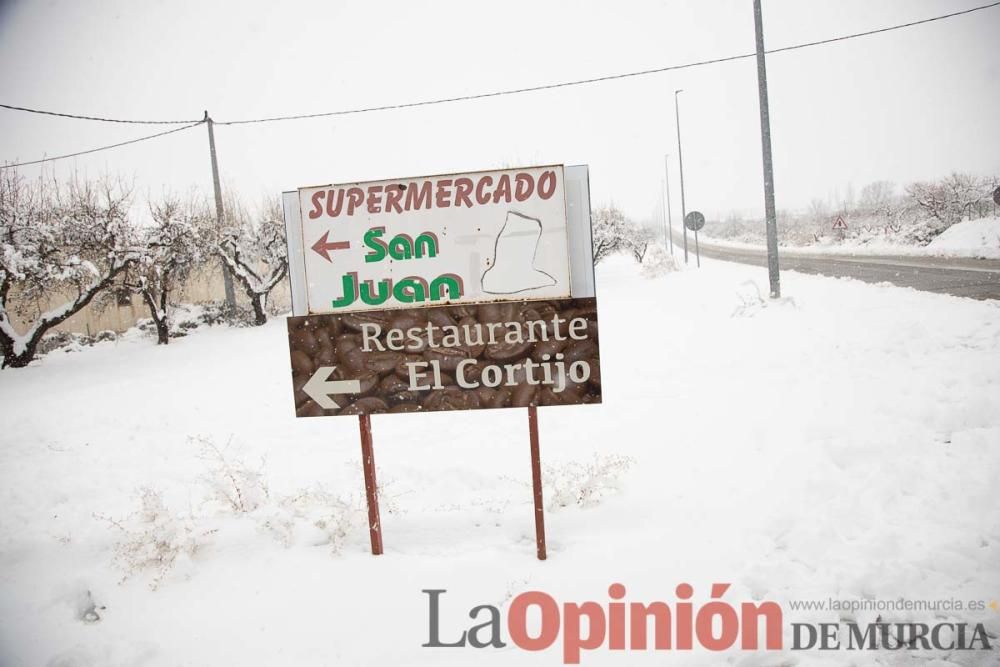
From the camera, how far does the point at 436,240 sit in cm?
345

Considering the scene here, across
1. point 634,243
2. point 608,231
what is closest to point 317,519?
point 608,231

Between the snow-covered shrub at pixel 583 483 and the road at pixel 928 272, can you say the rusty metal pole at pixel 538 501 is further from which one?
the road at pixel 928 272

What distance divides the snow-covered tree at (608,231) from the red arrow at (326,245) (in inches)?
913

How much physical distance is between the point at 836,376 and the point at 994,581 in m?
3.55

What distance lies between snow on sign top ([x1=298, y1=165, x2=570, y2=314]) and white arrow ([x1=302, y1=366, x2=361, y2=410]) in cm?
42

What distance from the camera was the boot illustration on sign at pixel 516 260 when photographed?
3389 mm

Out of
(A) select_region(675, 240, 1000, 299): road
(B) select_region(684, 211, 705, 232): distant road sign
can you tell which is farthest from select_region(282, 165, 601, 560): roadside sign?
(B) select_region(684, 211, 705, 232): distant road sign

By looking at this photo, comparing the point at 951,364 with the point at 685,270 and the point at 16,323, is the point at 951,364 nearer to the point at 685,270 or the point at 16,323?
the point at 685,270

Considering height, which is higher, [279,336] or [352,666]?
[279,336]

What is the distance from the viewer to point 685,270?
76.1 feet

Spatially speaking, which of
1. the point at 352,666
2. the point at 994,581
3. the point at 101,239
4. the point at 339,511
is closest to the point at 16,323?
the point at 101,239

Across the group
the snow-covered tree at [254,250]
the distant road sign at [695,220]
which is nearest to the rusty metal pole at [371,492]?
the snow-covered tree at [254,250]

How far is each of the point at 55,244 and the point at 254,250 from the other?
6.48m

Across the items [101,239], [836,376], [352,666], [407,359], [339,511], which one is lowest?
[352,666]
